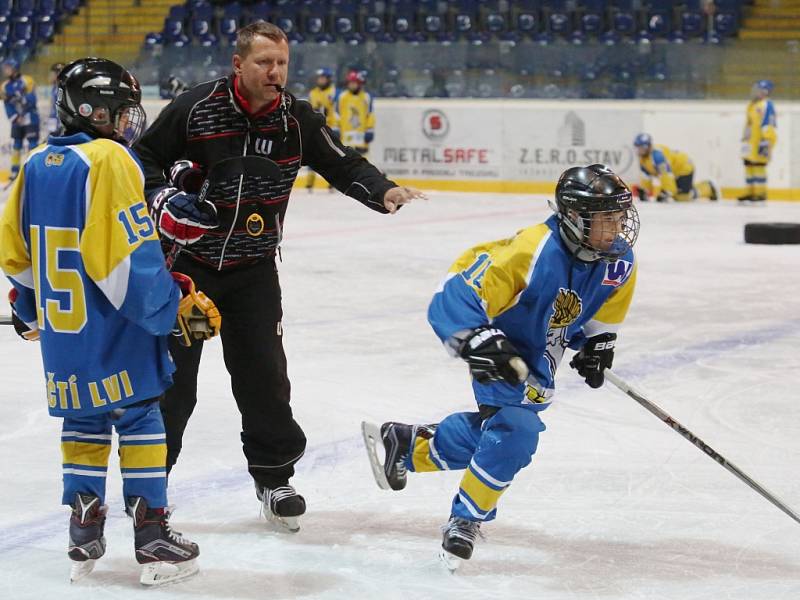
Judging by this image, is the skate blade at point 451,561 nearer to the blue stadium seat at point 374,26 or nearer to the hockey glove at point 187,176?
the hockey glove at point 187,176

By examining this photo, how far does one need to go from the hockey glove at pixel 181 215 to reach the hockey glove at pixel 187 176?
0.13 meters

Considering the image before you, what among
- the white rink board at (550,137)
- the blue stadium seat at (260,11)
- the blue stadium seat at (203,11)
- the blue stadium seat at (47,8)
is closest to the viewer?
the white rink board at (550,137)

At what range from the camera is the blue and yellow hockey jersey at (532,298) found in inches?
120

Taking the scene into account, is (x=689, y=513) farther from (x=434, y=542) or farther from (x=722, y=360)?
(x=722, y=360)

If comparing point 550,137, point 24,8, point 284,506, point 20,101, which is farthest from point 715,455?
point 24,8

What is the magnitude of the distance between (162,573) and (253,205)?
944 millimetres

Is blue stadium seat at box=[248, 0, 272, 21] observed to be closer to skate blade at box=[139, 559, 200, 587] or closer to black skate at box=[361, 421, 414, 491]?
black skate at box=[361, 421, 414, 491]

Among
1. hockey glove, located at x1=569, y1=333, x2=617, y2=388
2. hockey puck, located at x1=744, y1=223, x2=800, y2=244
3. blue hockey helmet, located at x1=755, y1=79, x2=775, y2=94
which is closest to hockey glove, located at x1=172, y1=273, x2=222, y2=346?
hockey glove, located at x1=569, y1=333, x2=617, y2=388

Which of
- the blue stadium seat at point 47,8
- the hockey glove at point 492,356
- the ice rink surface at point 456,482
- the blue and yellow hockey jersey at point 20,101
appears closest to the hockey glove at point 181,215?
the hockey glove at point 492,356

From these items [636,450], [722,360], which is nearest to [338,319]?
[722,360]

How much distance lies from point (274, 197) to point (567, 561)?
1.17 meters

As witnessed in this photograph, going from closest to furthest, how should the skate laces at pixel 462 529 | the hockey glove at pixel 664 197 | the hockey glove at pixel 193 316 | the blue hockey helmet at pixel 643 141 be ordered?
1. the hockey glove at pixel 193 316
2. the skate laces at pixel 462 529
3. the blue hockey helmet at pixel 643 141
4. the hockey glove at pixel 664 197

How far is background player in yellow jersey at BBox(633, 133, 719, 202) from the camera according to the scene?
13.3 m

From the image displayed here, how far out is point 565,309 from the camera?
3.17 metres
